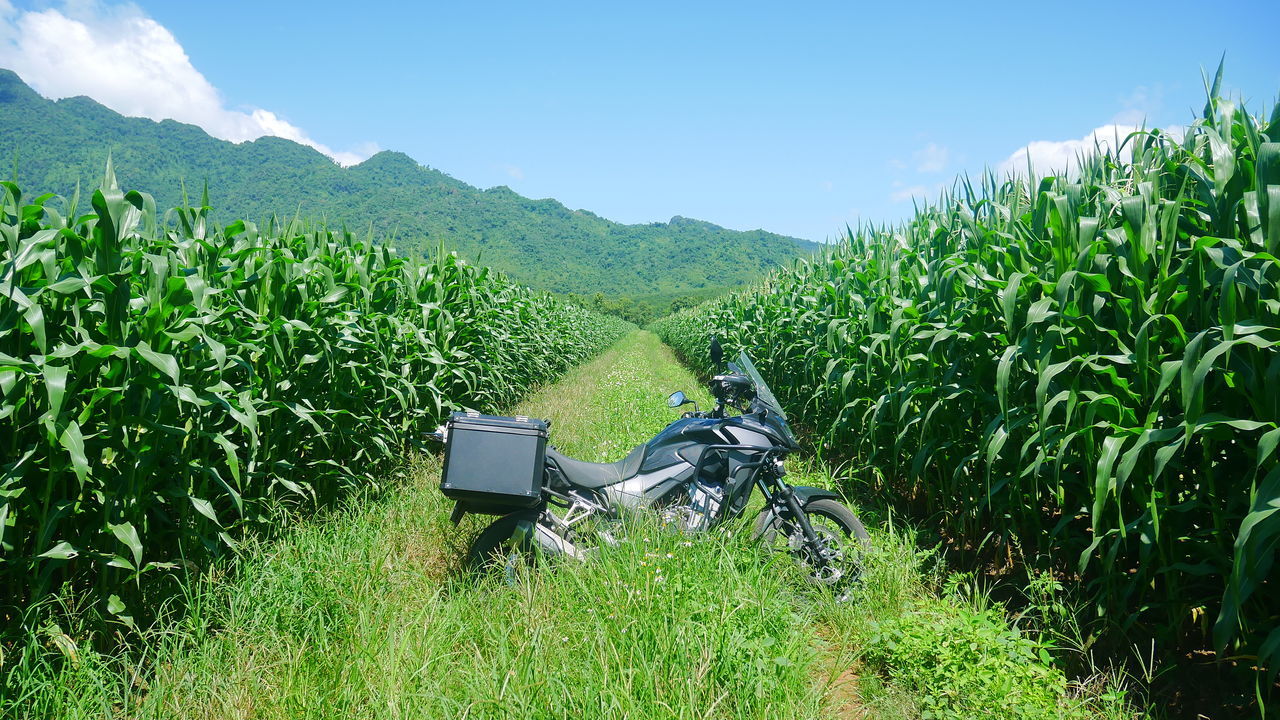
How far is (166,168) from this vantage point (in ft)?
278

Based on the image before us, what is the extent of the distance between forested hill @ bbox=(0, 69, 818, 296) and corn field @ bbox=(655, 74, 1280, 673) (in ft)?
252

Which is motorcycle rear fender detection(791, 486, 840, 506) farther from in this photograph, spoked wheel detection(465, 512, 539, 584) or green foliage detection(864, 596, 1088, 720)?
spoked wheel detection(465, 512, 539, 584)

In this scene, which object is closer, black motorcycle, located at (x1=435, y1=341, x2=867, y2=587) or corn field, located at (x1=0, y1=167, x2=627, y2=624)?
corn field, located at (x1=0, y1=167, x2=627, y2=624)

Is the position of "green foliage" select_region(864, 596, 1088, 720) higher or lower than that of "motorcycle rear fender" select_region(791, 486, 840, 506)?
lower

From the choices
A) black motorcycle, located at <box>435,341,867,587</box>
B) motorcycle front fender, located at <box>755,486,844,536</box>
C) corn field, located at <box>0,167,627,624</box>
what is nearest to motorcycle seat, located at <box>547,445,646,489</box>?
black motorcycle, located at <box>435,341,867,587</box>

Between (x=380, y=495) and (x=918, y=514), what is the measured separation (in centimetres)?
370

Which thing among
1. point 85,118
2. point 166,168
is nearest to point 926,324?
point 166,168

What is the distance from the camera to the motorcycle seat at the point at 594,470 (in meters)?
3.50

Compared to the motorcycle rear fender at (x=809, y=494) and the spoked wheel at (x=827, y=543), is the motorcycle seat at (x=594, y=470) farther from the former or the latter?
the motorcycle rear fender at (x=809, y=494)

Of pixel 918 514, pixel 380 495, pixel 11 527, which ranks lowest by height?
pixel 380 495

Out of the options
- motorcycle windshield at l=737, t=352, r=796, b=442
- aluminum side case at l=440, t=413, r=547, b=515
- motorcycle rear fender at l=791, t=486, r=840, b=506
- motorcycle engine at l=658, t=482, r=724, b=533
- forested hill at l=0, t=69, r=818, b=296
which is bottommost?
motorcycle engine at l=658, t=482, r=724, b=533

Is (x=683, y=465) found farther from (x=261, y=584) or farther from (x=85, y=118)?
(x=85, y=118)

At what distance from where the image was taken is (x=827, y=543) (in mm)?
3406

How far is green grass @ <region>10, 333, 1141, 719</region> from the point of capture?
2.21 m
